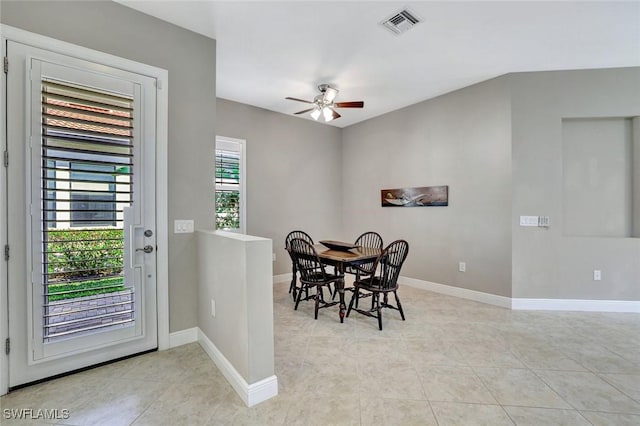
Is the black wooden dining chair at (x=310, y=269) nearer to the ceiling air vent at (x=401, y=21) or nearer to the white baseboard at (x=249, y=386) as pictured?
the white baseboard at (x=249, y=386)

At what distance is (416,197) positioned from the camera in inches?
183

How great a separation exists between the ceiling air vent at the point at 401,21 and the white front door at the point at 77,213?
2202mm

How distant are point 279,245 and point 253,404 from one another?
10.9ft

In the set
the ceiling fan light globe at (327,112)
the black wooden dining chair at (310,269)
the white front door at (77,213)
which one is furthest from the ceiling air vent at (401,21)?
the black wooden dining chair at (310,269)

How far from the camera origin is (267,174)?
15.9 feet

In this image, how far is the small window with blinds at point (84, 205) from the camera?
198 cm

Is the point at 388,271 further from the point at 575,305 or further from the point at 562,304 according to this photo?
the point at 575,305

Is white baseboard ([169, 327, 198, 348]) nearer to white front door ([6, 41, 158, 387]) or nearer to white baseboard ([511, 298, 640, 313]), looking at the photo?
white front door ([6, 41, 158, 387])

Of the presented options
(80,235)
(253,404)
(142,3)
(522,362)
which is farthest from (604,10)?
(80,235)

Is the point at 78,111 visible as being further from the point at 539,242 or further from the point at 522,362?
the point at 539,242

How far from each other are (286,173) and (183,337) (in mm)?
3221

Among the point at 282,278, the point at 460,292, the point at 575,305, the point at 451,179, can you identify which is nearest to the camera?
the point at 575,305

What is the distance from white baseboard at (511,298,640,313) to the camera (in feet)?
11.3

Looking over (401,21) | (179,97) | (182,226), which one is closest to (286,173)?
(179,97)
